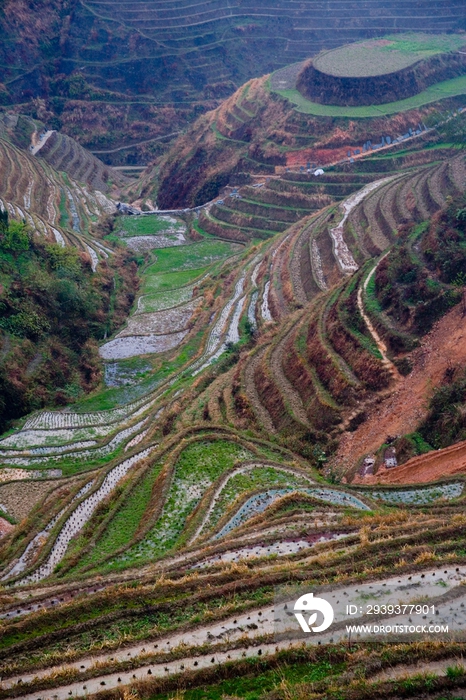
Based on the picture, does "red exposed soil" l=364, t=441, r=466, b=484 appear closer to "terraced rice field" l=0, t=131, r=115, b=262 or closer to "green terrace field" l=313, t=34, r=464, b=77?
"terraced rice field" l=0, t=131, r=115, b=262

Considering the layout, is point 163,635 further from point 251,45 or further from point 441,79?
point 251,45

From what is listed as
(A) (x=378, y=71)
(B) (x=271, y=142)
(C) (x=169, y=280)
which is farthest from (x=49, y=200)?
(A) (x=378, y=71)

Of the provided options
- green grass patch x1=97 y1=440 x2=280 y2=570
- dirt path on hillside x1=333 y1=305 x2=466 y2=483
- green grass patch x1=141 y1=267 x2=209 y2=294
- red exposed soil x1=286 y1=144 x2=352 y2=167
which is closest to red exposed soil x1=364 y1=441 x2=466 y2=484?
dirt path on hillside x1=333 y1=305 x2=466 y2=483

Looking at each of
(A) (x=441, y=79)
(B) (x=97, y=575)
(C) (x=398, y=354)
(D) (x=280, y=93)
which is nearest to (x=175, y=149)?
(D) (x=280, y=93)

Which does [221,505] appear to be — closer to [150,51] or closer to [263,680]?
[263,680]

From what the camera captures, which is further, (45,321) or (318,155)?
(318,155)

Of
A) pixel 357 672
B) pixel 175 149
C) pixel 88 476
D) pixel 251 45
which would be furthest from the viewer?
pixel 251 45
